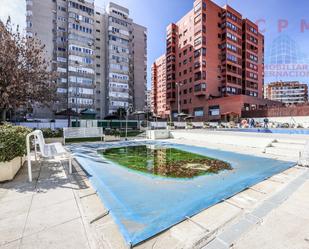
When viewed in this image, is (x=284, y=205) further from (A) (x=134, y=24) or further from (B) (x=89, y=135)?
(A) (x=134, y=24)

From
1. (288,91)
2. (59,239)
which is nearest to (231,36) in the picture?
(59,239)

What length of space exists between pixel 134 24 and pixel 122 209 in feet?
201

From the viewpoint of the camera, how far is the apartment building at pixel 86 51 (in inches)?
1565

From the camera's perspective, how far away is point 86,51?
138 ft

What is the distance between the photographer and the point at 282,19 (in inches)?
771

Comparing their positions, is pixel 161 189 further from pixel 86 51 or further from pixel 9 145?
pixel 86 51

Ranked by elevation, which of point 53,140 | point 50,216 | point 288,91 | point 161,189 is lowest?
point 161,189

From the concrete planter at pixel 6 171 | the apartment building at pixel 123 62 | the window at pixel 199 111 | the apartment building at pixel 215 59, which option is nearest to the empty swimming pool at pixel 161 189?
the concrete planter at pixel 6 171

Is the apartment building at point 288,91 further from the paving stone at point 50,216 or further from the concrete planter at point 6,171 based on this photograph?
the concrete planter at point 6,171

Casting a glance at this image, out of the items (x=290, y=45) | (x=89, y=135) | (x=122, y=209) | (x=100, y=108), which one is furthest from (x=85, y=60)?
(x=290, y=45)

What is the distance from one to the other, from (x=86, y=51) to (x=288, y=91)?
5218 inches

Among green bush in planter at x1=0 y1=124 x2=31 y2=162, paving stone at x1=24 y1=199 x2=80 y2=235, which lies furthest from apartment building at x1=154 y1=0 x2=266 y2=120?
paving stone at x1=24 y1=199 x2=80 y2=235

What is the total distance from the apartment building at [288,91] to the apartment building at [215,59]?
78.8m

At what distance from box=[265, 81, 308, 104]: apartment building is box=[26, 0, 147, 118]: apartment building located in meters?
115
